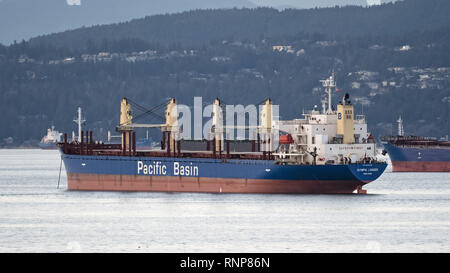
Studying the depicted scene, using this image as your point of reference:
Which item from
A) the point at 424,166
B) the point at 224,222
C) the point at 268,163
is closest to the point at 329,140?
the point at 268,163

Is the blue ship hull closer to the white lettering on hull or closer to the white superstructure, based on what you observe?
the white lettering on hull

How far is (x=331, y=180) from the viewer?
7238 cm

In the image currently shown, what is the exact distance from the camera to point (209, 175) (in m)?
76.9

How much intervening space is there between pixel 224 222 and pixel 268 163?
14.3 meters

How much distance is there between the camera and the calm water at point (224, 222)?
165 ft

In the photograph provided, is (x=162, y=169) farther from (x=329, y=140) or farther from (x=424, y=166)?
(x=424, y=166)

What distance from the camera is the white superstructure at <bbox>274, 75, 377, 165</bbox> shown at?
239 ft

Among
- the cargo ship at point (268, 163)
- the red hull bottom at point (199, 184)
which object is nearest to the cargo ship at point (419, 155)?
the cargo ship at point (268, 163)

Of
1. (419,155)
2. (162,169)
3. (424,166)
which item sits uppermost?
(419,155)

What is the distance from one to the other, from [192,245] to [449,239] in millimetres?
11049

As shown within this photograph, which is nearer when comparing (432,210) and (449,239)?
(449,239)

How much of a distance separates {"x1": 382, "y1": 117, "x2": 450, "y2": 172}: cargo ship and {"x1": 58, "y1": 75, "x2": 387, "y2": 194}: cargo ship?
29.1m

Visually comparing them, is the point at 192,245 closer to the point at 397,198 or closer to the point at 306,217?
the point at 306,217
